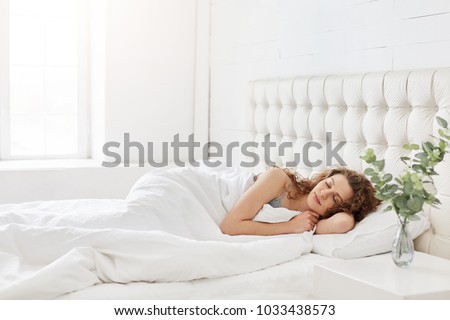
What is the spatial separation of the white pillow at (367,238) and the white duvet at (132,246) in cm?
8

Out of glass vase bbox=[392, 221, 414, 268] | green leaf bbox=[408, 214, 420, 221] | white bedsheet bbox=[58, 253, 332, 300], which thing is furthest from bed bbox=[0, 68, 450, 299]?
green leaf bbox=[408, 214, 420, 221]

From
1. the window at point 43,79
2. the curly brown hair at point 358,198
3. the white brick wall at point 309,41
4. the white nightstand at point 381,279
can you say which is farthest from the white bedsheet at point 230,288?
the window at point 43,79

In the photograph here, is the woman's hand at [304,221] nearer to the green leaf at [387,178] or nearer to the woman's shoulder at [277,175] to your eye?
the woman's shoulder at [277,175]

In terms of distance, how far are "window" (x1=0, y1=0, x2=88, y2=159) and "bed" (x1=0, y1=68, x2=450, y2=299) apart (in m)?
1.45

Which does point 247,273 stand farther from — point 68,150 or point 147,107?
point 68,150

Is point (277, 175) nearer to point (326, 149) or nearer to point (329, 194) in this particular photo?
point (329, 194)

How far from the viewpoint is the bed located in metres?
2.18

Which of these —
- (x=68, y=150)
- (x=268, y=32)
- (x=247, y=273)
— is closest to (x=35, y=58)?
(x=68, y=150)

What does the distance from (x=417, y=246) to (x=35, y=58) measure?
2775 mm

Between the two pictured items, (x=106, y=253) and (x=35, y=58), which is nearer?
(x=106, y=253)

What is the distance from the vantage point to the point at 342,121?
2973 mm

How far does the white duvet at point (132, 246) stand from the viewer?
2.05m

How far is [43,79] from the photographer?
4.37 metres
